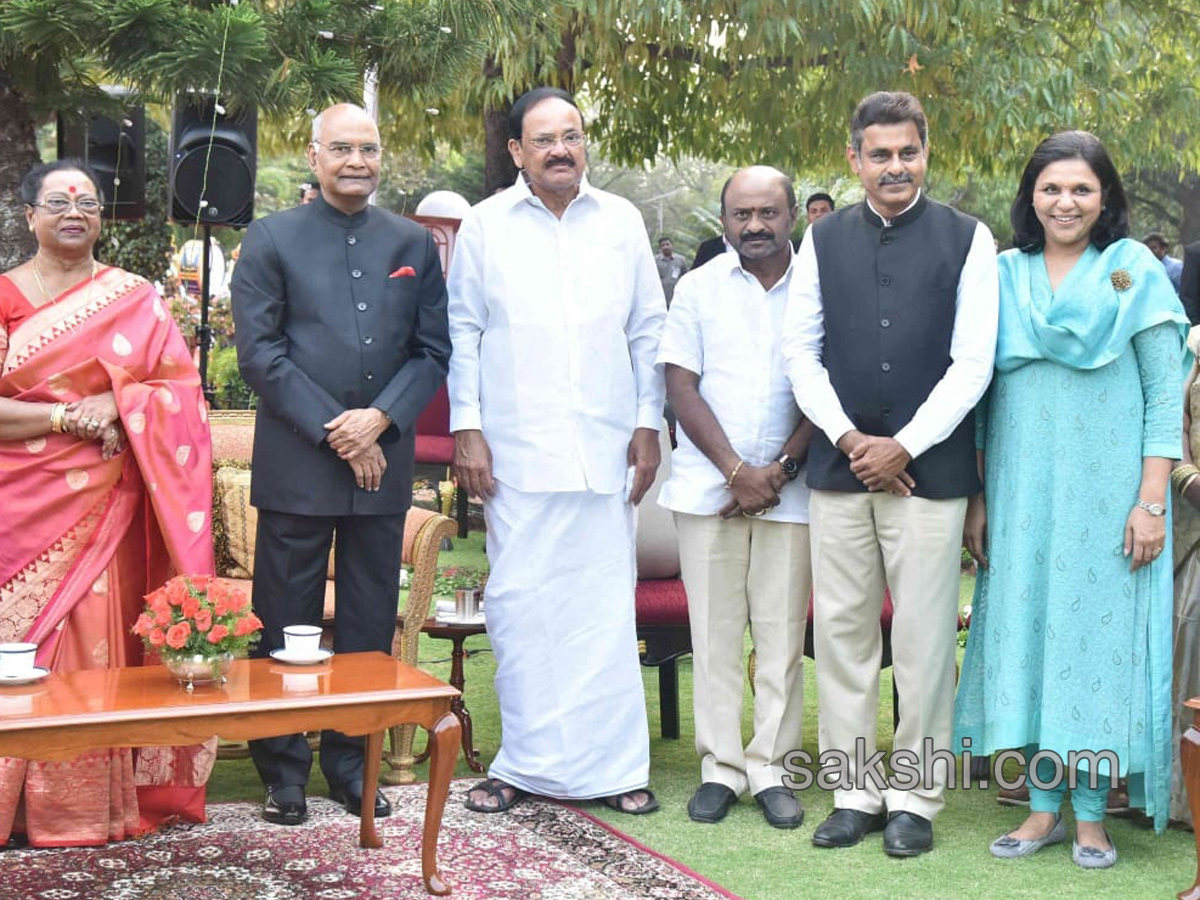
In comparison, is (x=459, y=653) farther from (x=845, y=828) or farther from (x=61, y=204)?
(x=61, y=204)

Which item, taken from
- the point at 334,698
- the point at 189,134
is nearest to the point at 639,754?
the point at 334,698

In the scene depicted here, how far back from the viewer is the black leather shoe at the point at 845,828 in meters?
4.44

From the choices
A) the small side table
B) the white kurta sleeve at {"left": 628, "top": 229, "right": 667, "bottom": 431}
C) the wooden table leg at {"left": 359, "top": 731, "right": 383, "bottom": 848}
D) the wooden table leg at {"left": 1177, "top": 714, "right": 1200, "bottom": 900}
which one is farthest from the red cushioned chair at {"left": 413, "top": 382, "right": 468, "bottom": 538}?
the wooden table leg at {"left": 1177, "top": 714, "right": 1200, "bottom": 900}

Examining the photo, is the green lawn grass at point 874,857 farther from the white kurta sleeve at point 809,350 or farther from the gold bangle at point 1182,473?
the white kurta sleeve at point 809,350

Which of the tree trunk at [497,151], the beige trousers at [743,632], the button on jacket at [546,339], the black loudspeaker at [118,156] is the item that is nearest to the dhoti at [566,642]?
the button on jacket at [546,339]

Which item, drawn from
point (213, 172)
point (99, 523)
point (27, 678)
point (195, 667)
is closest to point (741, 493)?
point (195, 667)

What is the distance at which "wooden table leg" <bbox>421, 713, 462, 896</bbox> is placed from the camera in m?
3.97

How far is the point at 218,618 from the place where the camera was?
3869 mm

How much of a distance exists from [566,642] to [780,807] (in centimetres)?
79

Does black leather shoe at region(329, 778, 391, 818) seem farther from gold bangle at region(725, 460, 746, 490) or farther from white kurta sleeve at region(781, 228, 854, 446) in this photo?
white kurta sleeve at region(781, 228, 854, 446)

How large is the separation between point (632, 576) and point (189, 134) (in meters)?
3.99

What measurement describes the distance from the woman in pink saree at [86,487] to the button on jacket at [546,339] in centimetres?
86

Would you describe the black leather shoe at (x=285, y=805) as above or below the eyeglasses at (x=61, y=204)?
below

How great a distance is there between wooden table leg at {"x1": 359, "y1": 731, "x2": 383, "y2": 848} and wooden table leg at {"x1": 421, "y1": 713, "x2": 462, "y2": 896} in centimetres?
37
